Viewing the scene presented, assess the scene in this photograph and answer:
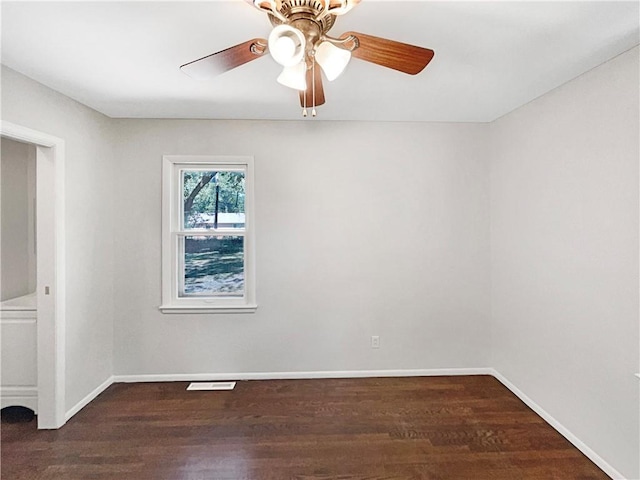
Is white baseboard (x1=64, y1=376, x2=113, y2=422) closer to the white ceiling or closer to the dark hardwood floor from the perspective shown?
the dark hardwood floor

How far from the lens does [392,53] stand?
152cm

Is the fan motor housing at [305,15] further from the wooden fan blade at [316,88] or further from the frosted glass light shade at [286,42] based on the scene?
the wooden fan blade at [316,88]

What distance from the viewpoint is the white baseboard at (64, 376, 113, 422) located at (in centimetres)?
285

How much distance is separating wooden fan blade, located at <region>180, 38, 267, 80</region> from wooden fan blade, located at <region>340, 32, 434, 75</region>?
0.36 metres

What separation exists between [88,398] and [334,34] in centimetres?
336

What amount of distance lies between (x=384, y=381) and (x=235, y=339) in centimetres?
147

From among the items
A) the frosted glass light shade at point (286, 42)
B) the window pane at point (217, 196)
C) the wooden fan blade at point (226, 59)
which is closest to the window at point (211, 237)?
the window pane at point (217, 196)

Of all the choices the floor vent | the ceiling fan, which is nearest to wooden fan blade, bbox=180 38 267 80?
the ceiling fan

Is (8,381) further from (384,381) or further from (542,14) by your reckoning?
(542,14)

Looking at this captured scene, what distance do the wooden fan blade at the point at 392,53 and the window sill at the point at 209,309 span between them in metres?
2.53

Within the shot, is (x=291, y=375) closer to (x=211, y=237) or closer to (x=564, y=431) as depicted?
(x=211, y=237)

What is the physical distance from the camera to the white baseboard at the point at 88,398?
2848 millimetres

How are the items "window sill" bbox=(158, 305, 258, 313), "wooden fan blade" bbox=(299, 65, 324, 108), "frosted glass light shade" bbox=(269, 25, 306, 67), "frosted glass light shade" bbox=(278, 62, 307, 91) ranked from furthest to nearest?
"window sill" bbox=(158, 305, 258, 313)
"wooden fan blade" bbox=(299, 65, 324, 108)
"frosted glass light shade" bbox=(278, 62, 307, 91)
"frosted glass light shade" bbox=(269, 25, 306, 67)

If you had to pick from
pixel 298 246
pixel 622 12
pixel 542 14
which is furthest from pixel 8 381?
pixel 622 12
